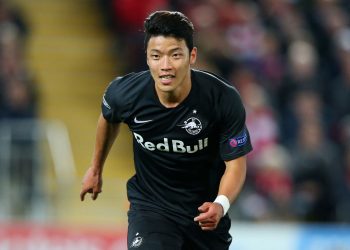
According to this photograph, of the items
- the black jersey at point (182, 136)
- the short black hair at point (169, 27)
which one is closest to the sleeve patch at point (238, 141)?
the black jersey at point (182, 136)

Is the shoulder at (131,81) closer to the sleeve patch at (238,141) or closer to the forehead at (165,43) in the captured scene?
the forehead at (165,43)

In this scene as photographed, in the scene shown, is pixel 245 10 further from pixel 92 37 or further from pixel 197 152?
pixel 197 152

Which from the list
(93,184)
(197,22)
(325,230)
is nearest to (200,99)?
(93,184)

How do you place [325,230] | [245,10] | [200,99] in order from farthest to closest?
[245,10], [325,230], [200,99]

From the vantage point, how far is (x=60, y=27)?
15.1 metres

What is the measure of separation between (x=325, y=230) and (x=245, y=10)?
4.81 metres

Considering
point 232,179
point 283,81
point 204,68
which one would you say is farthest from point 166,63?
point 283,81

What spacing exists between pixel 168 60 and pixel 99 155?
1.01 m

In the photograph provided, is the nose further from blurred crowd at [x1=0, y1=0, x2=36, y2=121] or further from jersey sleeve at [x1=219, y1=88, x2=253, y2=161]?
blurred crowd at [x1=0, y1=0, x2=36, y2=121]

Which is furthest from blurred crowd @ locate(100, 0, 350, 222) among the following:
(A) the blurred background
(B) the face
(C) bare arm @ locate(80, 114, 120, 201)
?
(B) the face

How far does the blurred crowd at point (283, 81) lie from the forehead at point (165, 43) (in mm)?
5254

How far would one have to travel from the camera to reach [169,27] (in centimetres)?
627

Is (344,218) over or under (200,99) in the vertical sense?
under

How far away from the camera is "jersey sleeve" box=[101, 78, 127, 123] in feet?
22.0
